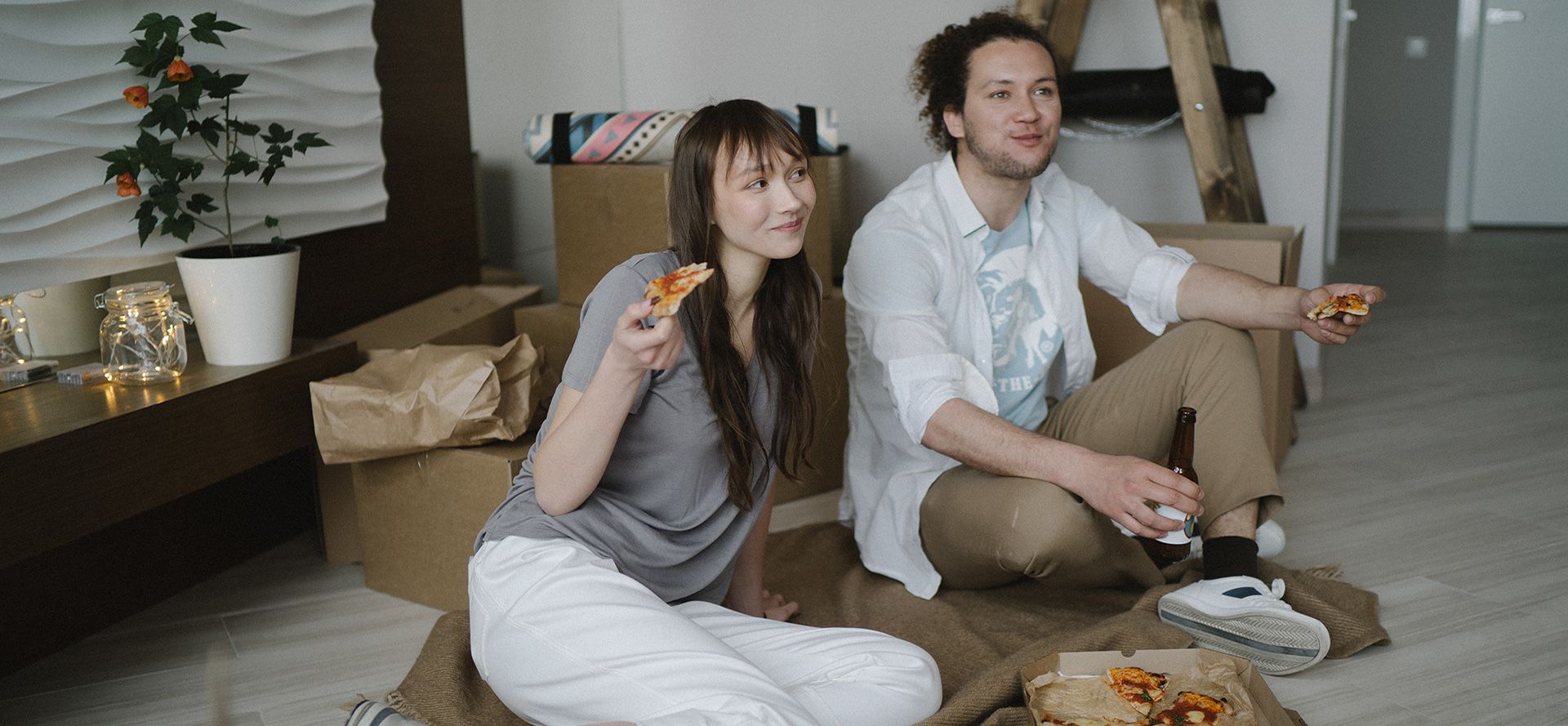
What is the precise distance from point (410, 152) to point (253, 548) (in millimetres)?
889

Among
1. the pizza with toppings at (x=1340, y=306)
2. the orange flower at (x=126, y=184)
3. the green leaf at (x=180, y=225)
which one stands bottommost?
the pizza with toppings at (x=1340, y=306)

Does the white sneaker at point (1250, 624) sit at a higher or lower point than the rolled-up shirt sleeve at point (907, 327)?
lower

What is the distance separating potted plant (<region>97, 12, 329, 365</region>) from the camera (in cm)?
177

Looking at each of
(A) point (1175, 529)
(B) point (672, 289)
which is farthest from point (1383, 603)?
(B) point (672, 289)

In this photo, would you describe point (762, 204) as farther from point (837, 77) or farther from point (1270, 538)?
point (837, 77)

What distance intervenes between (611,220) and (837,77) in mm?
1245

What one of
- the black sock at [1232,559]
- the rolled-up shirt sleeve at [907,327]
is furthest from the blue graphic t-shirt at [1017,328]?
the black sock at [1232,559]

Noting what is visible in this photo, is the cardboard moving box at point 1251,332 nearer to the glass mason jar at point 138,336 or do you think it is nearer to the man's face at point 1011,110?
the man's face at point 1011,110

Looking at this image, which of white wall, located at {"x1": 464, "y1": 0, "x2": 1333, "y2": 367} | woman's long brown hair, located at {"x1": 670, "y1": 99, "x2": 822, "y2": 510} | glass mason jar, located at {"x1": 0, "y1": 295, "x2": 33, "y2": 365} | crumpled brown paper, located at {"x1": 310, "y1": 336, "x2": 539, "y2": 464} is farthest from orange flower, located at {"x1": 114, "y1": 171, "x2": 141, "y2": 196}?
white wall, located at {"x1": 464, "y1": 0, "x2": 1333, "y2": 367}

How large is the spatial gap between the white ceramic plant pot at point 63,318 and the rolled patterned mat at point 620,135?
0.88 metres

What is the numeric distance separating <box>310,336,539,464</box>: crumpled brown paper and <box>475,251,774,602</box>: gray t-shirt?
36 cm

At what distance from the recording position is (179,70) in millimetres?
1778

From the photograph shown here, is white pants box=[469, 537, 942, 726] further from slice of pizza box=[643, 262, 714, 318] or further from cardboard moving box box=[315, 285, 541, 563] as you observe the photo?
cardboard moving box box=[315, 285, 541, 563]

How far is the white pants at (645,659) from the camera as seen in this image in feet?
4.16
